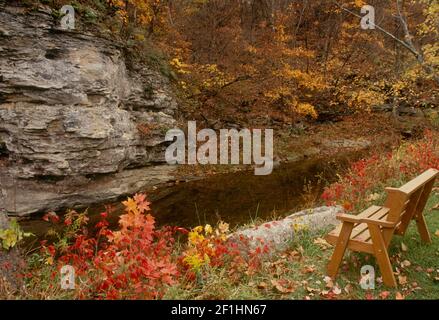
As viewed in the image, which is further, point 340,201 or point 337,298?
point 340,201

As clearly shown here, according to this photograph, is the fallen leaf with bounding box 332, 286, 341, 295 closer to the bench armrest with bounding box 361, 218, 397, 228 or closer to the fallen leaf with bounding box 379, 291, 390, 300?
the fallen leaf with bounding box 379, 291, 390, 300

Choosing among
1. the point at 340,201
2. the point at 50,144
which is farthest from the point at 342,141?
the point at 50,144

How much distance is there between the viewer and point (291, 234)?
5.76 meters

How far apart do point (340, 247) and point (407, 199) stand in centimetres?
89

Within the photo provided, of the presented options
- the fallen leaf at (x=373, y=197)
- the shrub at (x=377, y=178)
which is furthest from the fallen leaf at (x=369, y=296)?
the fallen leaf at (x=373, y=197)

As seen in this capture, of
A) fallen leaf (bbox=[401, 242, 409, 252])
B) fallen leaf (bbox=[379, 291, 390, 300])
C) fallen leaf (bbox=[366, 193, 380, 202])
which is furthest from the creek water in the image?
fallen leaf (bbox=[379, 291, 390, 300])

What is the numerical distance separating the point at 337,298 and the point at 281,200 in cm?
631

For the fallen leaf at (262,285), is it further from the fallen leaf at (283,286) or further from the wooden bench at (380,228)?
the wooden bench at (380,228)

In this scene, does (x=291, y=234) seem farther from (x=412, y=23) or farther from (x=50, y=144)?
(x=412, y=23)

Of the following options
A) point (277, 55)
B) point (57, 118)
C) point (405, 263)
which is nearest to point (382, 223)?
point (405, 263)

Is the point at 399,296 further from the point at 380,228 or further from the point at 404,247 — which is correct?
the point at 404,247

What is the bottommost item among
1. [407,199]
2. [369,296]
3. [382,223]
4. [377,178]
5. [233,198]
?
[233,198]

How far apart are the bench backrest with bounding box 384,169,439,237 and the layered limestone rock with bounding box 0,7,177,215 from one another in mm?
9058

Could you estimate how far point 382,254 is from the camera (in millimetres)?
3912
